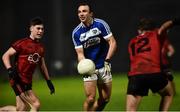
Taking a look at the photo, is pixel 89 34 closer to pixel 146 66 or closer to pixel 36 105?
pixel 146 66

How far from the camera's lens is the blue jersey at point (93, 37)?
11.3 m

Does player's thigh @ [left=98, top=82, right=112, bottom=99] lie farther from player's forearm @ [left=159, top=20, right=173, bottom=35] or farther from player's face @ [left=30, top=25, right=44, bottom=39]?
player's forearm @ [left=159, top=20, right=173, bottom=35]

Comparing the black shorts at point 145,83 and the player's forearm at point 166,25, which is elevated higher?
the player's forearm at point 166,25

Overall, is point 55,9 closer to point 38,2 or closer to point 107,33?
point 38,2

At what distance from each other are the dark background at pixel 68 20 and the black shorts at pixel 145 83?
2168 cm

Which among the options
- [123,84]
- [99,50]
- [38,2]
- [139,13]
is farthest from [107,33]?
[38,2]

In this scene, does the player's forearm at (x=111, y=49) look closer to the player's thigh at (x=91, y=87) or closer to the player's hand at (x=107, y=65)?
the player's hand at (x=107, y=65)

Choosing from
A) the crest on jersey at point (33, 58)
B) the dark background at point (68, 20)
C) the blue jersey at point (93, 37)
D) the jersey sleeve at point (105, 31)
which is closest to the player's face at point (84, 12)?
the blue jersey at point (93, 37)

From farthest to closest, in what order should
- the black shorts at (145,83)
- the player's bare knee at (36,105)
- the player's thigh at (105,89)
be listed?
1. the player's thigh at (105,89)
2. the player's bare knee at (36,105)
3. the black shorts at (145,83)

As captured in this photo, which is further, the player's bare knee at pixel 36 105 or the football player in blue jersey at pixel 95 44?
the football player in blue jersey at pixel 95 44

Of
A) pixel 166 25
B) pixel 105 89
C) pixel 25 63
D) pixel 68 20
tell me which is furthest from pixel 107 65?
pixel 68 20

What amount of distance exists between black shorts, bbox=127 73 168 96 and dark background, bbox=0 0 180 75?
71.1 feet

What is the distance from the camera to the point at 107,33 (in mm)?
11281

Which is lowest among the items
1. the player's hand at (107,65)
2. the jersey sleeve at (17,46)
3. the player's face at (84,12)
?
the player's hand at (107,65)
